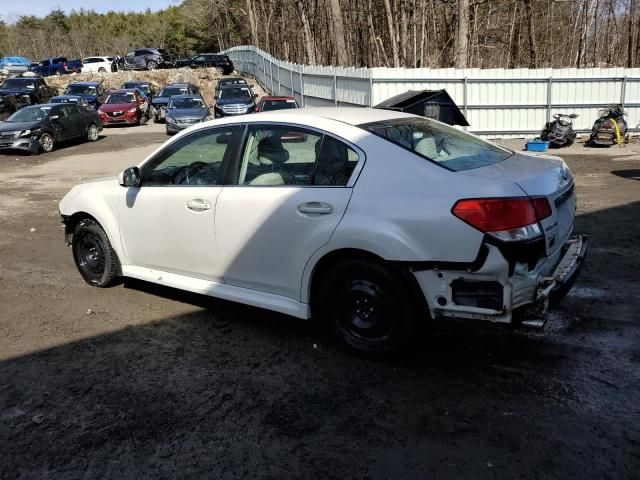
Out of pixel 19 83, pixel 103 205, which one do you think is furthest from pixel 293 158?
pixel 19 83

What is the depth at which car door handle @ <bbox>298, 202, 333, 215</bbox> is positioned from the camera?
12.9 feet

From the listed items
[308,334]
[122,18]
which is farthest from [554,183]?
[122,18]

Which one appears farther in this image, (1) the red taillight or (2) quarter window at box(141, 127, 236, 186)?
(2) quarter window at box(141, 127, 236, 186)

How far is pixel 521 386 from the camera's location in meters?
3.68

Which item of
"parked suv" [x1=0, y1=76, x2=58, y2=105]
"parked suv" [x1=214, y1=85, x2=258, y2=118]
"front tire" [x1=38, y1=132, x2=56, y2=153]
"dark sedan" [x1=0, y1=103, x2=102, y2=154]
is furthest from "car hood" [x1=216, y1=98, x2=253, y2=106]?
"parked suv" [x1=0, y1=76, x2=58, y2=105]

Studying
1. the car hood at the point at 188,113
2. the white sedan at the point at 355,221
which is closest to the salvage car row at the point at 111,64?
the car hood at the point at 188,113

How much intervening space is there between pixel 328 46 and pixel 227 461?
3884 cm

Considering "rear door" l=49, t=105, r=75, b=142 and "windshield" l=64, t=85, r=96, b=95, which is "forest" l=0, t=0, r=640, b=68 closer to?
"rear door" l=49, t=105, r=75, b=142

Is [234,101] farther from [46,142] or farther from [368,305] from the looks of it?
[368,305]

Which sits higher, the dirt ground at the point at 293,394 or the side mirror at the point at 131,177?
the side mirror at the point at 131,177

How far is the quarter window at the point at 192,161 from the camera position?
465cm

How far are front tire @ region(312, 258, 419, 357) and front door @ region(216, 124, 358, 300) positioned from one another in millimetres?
241

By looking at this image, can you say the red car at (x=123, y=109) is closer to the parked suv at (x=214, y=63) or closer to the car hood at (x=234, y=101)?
the car hood at (x=234, y=101)

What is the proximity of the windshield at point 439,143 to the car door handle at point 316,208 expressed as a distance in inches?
24.4
